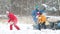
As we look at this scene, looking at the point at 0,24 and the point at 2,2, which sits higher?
the point at 2,2

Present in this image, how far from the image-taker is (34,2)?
23.7 ft

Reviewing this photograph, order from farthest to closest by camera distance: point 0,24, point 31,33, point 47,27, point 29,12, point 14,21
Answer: point 29,12 < point 0,24 < point 47,27 < point 14,21 < point 31,33

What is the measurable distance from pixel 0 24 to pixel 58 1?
6.84 ft

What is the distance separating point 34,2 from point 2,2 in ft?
3.44

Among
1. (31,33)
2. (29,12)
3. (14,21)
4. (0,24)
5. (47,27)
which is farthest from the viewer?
(29,12)

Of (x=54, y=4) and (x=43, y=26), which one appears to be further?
(x=54, y=4)

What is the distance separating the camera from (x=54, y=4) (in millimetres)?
7395

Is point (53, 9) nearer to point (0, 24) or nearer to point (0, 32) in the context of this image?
point (0, 24)

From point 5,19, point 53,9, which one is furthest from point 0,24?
point 53,9

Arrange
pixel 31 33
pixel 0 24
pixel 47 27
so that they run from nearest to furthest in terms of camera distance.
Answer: pixel 31 33, pixel 47 27, pixel 0 24

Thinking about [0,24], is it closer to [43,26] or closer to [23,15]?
[23,15]

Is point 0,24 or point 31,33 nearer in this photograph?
point 31,33

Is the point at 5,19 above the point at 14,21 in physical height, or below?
below

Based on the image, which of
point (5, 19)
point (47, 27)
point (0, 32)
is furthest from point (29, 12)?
point (0, 32)
